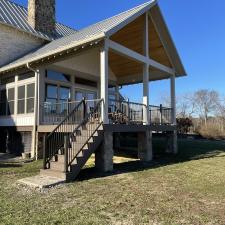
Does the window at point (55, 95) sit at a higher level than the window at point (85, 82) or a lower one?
lower

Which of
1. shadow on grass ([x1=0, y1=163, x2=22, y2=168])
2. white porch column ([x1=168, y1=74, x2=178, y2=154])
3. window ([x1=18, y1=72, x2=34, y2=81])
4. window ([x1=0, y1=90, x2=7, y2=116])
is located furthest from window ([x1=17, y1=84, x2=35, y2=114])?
white porch column ([x1=168, y1=74, x2=178, y2=154])

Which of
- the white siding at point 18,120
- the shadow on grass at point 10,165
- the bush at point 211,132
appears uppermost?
the white siding at point 18,120

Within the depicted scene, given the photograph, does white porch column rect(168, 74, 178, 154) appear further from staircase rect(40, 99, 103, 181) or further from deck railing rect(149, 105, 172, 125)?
staircase rect(40, 99, 103, 181)

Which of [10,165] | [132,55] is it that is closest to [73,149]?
[10,165]

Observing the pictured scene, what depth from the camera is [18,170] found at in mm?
10492

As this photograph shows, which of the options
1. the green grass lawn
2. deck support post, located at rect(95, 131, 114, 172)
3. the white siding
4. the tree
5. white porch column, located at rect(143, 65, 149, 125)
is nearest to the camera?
the green grass lawn

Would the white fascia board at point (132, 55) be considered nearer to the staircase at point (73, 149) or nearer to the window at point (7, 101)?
the staircase at point (73, 149)

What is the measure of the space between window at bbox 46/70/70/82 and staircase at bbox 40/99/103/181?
4.23 meters

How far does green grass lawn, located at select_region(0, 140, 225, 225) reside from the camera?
546cm

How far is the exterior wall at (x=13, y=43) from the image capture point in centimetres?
1705

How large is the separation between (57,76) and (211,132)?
844 inches

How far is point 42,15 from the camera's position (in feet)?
63.5

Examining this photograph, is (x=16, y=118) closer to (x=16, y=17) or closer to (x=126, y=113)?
(x=126, y=113)

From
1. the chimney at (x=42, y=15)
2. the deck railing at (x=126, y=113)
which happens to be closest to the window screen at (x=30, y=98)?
the deck railing at (x=126, y=113)
